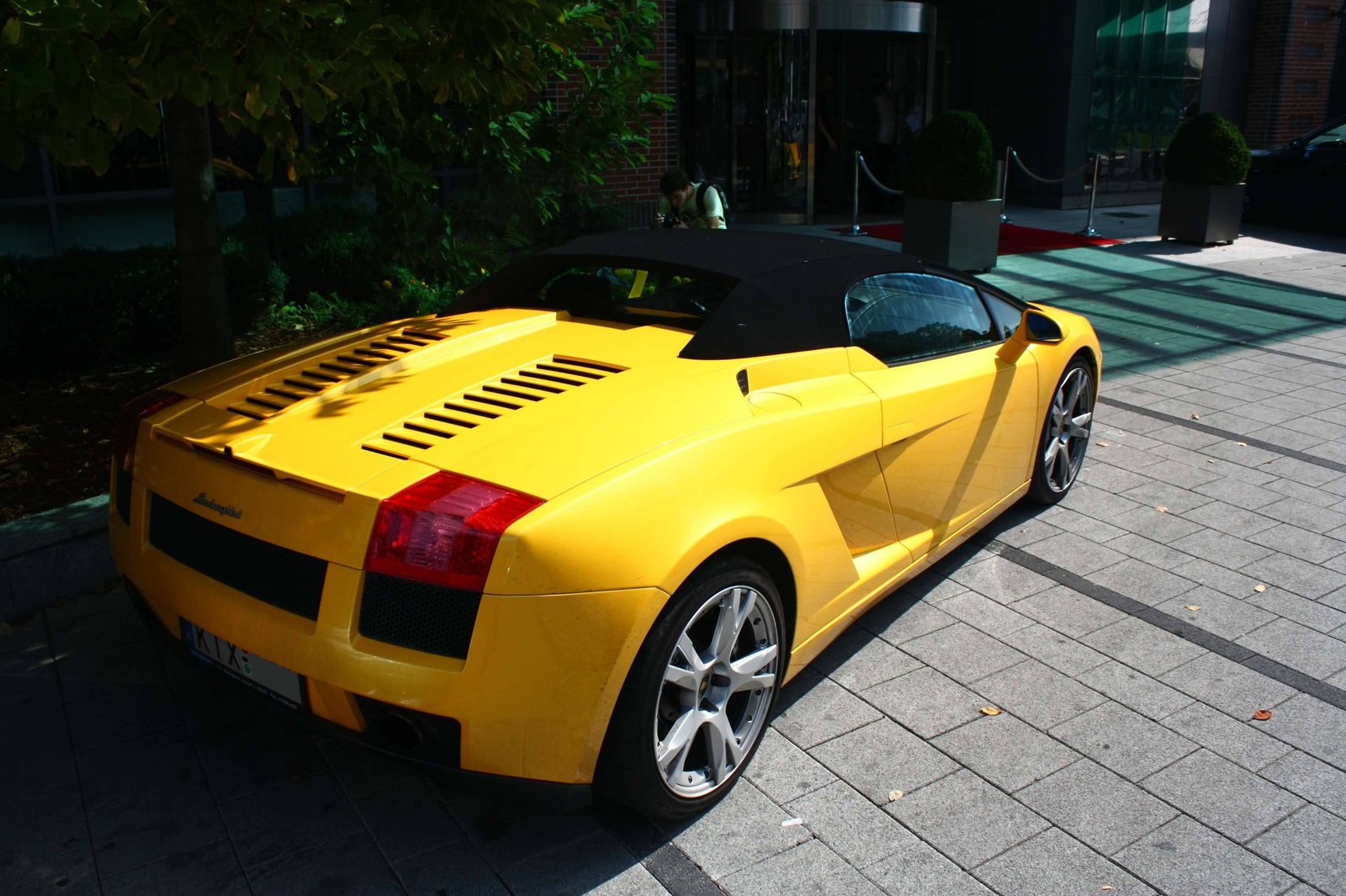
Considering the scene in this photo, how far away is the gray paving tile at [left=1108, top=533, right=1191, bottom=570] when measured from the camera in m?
4.86

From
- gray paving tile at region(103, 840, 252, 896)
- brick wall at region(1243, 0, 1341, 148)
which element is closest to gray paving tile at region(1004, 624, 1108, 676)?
gray paving tile at region(103, 840, 252, 896)

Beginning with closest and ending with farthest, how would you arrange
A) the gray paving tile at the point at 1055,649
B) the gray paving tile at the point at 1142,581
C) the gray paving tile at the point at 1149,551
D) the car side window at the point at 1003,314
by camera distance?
the gray paving tile at the point at 1055,649 → the gray paving tile at the point at 1142,581 → the car side window at the point at 1003,314 → the gray paving tile at the point at 1149,551

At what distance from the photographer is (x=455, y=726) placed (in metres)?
2.54

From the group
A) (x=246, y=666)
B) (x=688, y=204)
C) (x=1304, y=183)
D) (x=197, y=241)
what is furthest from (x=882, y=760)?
(x=1304, y=183)

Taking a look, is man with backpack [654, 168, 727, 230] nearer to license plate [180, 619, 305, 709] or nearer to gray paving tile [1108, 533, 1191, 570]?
gray paving tile [1108, 533, 1191, 570]

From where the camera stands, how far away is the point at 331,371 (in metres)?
3.51

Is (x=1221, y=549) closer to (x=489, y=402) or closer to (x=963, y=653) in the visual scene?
(x=963, y=653)

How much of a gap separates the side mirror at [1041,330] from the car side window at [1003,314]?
0.32ft

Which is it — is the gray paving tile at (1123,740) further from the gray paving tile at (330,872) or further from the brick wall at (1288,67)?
the brick wall at (1288,67)

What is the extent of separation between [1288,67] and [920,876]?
22435mm

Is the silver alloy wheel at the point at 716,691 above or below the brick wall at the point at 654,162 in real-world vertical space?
below

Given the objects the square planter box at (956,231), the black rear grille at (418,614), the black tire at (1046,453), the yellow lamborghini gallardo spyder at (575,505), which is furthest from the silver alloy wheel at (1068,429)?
the square planter box at (956,231)

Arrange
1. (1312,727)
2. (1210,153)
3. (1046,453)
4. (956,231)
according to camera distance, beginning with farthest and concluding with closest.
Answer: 1. (1210,153)
2. (956,231)
3. (1046,453)
4. (1312,727)

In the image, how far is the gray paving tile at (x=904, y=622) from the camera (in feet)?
13.7
